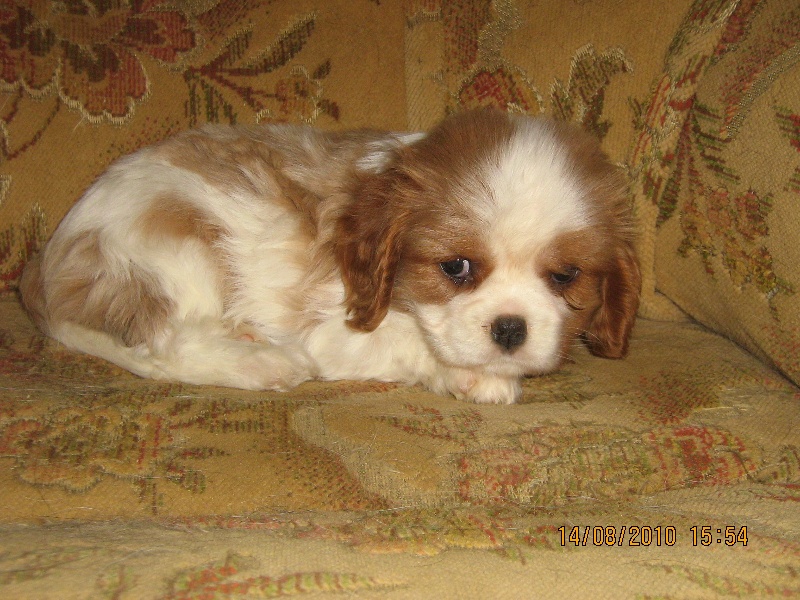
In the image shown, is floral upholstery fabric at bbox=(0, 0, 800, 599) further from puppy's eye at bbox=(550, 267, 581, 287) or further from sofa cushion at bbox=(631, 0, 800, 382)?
puppy's eye at bbox=(550, 267, 581, 287)

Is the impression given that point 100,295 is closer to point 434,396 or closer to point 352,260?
point 352,260

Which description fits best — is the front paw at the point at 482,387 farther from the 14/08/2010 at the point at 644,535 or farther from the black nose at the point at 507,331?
the 14/08/2010 at the point at 644,535

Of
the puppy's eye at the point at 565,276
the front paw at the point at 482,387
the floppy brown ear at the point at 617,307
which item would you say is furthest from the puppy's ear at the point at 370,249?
the floppy brown ear at the point at 617,307

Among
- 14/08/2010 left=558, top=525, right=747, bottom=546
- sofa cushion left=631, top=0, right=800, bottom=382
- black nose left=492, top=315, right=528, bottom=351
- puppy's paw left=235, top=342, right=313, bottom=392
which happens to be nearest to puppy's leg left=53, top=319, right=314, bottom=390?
puppy's paw left=235, top=342, right=313, bottom=392

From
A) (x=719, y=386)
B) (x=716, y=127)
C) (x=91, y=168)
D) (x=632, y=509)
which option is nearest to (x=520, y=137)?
(x=716, y=127)

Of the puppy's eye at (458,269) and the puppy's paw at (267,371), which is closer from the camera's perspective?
the puppy's eye at (458,269)
